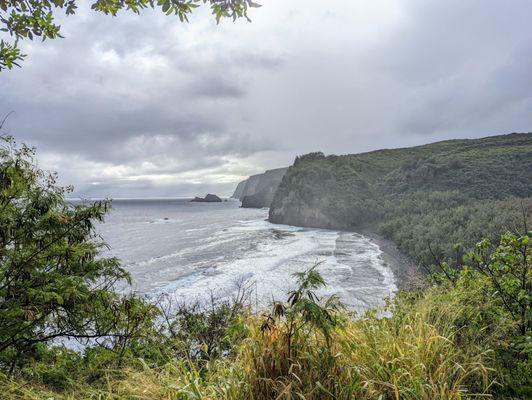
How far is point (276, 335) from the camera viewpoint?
10.6 ft

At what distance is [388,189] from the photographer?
63562 millimetres

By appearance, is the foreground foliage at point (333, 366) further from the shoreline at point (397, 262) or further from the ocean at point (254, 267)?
the shoreline at point (397, 262)

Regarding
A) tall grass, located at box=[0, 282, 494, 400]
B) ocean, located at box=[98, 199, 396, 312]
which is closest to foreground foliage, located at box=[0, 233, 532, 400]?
tall grass, located at box=[0, 282, 494, 400]

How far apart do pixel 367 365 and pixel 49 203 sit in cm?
448

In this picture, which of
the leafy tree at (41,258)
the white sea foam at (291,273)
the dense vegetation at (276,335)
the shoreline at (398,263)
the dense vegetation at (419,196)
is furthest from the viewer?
the dense vegetation at (419,196)

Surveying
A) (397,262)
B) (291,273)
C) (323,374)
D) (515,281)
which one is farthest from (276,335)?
(397,262)

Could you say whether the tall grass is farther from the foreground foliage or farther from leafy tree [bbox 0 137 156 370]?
leafy tree [bbox 0 137 156 370]

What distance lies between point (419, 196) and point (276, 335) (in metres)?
54.4

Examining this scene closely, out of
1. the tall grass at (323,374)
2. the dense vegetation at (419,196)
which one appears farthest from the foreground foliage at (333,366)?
the dense vegetation at (419,196)

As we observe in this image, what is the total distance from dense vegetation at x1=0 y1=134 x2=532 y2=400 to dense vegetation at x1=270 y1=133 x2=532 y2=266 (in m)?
22.9

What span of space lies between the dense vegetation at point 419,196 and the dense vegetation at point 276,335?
22904 mm

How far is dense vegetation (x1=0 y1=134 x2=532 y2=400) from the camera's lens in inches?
115

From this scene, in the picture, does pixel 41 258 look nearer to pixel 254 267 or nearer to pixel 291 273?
pixel 291 273

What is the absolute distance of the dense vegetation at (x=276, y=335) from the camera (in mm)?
2918
